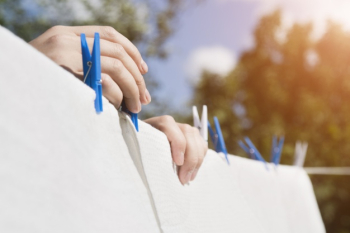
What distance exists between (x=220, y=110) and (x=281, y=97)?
209cm

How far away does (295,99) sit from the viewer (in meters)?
14.7

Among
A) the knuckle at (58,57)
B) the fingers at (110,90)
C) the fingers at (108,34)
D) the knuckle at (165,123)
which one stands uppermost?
the fingers at (108,34)

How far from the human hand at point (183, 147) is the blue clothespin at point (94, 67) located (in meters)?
0.22

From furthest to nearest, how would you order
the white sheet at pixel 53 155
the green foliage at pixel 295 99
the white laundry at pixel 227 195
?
the green foliage at pixel 295 99
the white laundry at pixel 227 195
the white sheet at pixel 53 155

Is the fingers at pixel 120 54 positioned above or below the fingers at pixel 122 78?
above

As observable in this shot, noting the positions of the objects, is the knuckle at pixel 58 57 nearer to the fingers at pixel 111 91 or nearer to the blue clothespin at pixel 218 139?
the fingers at pixel 111 91

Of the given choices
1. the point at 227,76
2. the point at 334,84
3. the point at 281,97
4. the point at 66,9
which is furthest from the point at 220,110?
the point at 66,9

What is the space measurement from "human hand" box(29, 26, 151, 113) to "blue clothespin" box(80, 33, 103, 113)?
0.02 meters

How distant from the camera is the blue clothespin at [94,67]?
456mm

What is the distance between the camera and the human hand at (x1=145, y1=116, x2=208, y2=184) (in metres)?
0.68

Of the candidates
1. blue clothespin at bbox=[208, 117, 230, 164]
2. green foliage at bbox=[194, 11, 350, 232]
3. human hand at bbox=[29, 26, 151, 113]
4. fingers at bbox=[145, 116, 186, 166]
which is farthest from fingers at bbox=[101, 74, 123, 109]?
green foliage at bbox=[194, 11, 350, 232]

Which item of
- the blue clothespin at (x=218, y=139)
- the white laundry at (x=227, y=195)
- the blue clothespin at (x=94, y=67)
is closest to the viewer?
the blue clothespin at (x=94, y=67)

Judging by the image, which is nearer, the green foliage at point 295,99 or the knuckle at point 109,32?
the knuckle at point 109,32

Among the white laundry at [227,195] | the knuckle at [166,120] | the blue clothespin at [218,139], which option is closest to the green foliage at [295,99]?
the white laundry at [227,195]
